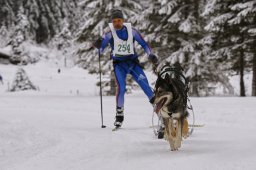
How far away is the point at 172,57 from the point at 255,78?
4.19 metres

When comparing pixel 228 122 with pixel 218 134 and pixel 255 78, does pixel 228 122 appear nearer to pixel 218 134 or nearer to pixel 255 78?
pixel 218 134

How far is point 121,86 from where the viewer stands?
8352 millimetres

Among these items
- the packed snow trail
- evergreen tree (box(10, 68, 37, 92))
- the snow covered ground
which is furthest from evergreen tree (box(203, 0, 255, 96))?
evergreen tree (box(10, 68, 37, 92))

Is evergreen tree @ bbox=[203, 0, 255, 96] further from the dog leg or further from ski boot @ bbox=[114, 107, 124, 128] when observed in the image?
the dog leg

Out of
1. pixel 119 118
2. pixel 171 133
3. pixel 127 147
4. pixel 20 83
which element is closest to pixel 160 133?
pixel 127 147

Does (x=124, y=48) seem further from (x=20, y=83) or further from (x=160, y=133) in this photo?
(x=20, y=83)

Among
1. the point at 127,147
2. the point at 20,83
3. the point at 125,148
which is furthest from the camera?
the point at 20,83

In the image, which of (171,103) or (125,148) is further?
(125,148)

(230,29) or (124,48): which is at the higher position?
(230,29)

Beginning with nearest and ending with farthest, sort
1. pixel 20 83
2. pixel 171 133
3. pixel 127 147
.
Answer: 1. pixel 171 133
2. pixel 127 147
3. pixel 20 83

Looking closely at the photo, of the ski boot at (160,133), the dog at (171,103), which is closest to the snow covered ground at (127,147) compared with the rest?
the ski boot at (160,133)

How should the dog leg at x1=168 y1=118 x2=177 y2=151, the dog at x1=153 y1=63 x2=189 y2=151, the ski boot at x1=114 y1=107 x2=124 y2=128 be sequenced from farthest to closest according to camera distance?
the ski boot at x1=114 y1=107 x2=124 y2=128, the dog leg at x1=168 y1=118 x2=177 y2=151, the dog at x1=153 y1=63 x2=189 y2=151

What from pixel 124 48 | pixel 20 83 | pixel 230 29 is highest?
pixel 230 29

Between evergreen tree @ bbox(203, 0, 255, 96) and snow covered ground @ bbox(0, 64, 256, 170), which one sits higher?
evergreen tree @ bbox(203, 0, 255, 96)
